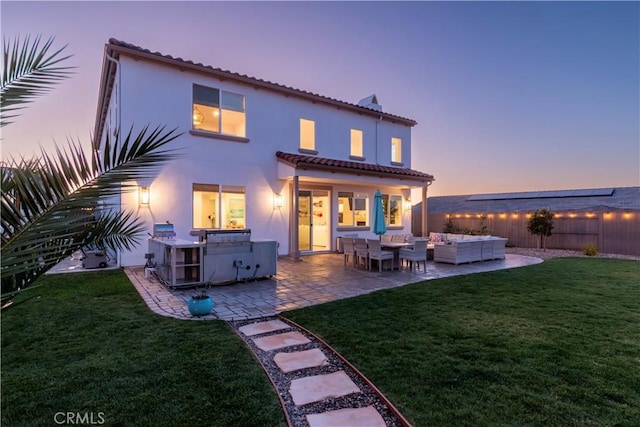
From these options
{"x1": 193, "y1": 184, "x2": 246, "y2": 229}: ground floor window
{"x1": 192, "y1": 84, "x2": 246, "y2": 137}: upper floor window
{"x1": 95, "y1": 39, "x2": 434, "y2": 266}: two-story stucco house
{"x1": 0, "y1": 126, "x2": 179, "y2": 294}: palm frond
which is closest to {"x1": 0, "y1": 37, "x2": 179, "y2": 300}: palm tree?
{"x1": 0, "y1": 126, "x2": 179, "y2": 294}: palm frond

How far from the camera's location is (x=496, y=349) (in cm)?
409

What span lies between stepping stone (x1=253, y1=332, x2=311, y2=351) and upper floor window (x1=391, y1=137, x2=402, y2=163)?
13.3 metres

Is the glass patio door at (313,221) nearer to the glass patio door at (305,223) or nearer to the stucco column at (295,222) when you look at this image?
the glass patio door at (305,223)

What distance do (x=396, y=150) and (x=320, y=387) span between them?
15.0 m

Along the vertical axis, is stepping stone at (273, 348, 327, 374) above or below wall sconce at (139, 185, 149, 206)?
below

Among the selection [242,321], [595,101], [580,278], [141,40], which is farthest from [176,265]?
[595,101]

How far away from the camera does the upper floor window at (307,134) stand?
1351 centimetres

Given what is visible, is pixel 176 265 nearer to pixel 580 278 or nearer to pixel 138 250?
pixel 138 250

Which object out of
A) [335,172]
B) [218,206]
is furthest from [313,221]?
[218,206]

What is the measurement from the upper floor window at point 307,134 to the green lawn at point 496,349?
8.06 m

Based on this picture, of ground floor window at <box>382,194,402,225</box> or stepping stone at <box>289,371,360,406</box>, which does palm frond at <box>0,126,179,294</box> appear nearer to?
stepping stone at <box>289,371,360,406</box>

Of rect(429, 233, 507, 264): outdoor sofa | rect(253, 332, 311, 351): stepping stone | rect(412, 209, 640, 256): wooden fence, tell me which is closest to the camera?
rect(253, 332, 311, 351): stepping stone

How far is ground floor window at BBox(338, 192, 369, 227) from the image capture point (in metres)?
14.5

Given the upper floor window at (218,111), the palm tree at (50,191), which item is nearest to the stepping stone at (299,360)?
the palm tree at (50,191)
